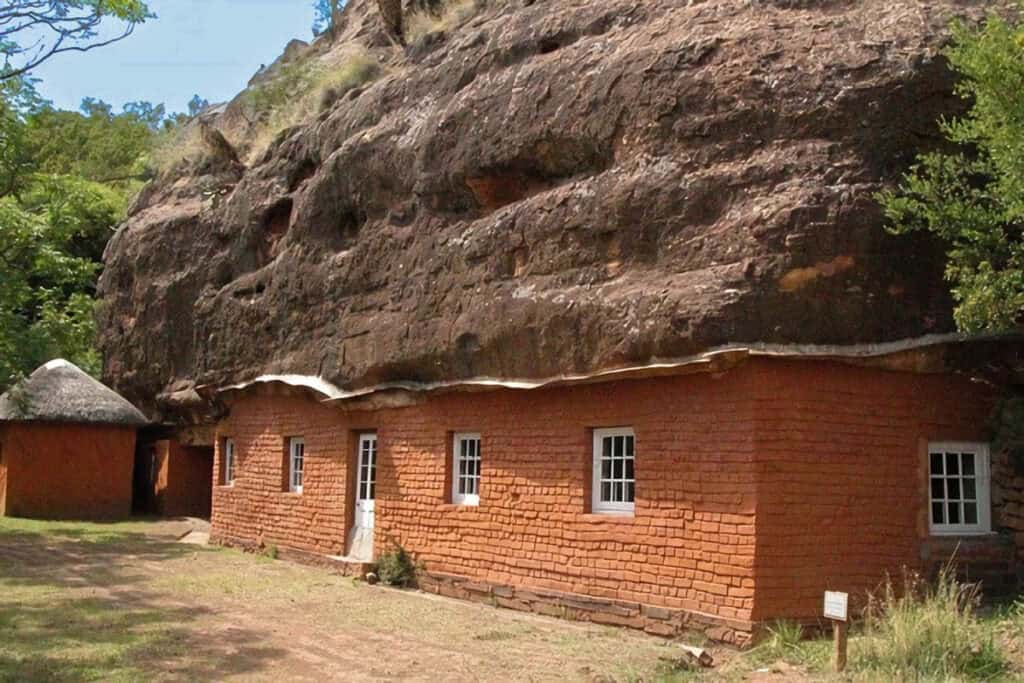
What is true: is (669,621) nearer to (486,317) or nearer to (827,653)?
(827,653)

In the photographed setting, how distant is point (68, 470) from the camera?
916 inches

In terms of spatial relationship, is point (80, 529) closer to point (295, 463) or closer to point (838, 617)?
point (295, 463)

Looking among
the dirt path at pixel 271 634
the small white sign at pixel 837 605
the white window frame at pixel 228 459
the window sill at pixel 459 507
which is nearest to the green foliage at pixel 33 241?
the white window frame at pixel 228 459

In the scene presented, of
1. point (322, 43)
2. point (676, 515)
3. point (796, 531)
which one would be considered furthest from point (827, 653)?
point (322, 43)

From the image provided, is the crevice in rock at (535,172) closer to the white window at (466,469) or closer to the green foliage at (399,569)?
the white window at (466,469)

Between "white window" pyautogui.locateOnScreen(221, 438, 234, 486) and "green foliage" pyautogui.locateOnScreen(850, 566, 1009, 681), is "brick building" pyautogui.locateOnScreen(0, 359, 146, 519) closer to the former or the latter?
"white window" pyautogui.locateOnScreen(221, 438, 234, 486)

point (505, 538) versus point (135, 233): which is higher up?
point (135, 233)

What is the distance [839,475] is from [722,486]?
116 centimetres

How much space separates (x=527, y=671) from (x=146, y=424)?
1740 centimetres

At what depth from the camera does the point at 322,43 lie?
25922mm

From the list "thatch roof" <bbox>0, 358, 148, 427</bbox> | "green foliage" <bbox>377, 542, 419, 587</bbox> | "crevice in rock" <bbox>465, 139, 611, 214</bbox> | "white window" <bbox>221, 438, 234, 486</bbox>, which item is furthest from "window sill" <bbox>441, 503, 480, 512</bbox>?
"thatch roof" <bbox>0, 358, 148, 427</bbox>

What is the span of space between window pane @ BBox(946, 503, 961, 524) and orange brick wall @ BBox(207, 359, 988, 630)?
52cm

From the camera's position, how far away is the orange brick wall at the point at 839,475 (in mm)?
9586

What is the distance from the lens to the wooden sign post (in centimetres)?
789
